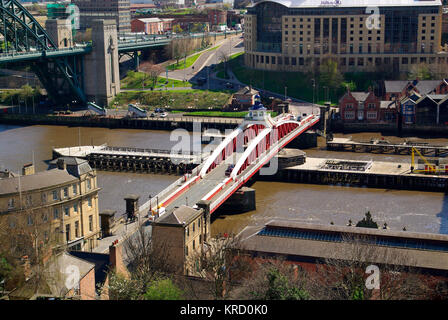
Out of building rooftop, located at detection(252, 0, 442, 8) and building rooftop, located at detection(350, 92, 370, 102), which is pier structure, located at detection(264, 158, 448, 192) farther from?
building rooftop, located at detection(252, 0, 442, 8)

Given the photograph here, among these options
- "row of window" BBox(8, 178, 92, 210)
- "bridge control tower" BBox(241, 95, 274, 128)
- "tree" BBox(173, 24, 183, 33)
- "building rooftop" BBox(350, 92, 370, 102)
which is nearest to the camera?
"row of window" BBox(8, 178, 92, 210)

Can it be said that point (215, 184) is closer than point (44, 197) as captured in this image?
No

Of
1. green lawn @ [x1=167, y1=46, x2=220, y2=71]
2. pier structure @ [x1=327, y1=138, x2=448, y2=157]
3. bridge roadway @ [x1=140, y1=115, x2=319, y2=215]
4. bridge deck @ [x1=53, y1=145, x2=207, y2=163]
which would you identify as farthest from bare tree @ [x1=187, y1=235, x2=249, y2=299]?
green lawn @ [x1=167, y1=46, x2=220, y2=71]

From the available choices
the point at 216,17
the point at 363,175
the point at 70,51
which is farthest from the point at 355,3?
the point at 216,17

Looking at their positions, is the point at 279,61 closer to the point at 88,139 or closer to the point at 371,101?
the point at 371,101

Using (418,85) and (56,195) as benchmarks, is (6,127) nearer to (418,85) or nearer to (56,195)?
(418,85)
